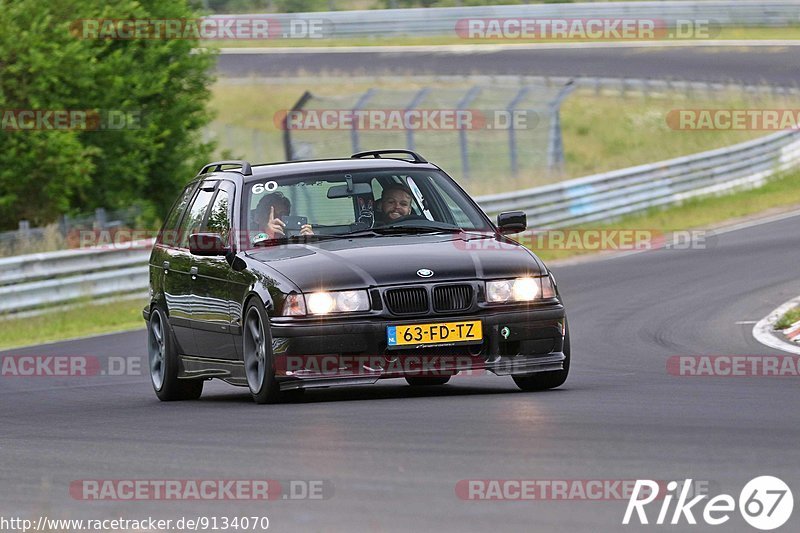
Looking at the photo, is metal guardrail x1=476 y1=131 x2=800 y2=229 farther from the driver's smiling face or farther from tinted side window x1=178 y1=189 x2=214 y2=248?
the driver's smiling face

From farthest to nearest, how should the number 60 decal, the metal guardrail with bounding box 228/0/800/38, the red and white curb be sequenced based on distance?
the metal guardrail with bounding box 228/0/800/38, the red and white curb, the number 60 decal

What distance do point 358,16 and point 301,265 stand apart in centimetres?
4305

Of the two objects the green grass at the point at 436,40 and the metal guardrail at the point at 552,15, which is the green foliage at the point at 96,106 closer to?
the green grass at the point at 436,40

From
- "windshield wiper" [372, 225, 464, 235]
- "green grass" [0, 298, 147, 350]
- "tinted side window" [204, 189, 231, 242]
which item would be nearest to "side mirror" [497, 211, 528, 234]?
"windshield wiper" [372, 225, 464, 235]

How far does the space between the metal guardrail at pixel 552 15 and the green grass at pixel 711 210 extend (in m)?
16.9

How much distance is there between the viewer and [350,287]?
957cm

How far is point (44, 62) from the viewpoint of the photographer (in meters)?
26.0

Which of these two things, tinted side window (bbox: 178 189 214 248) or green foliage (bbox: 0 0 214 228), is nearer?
tinted side window (bbox: 178 189 214 248)

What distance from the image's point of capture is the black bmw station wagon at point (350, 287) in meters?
9.56

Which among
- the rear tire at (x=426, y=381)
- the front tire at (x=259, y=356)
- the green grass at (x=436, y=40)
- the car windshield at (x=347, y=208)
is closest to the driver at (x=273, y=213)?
the car windshield at (x=347, y=208)

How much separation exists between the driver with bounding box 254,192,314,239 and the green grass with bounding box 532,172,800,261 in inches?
588

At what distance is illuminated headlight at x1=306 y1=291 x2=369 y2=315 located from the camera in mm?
9570

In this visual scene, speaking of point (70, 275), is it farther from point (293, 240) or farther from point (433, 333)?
point (433, 333)

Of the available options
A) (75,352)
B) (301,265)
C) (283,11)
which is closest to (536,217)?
(75,352)
